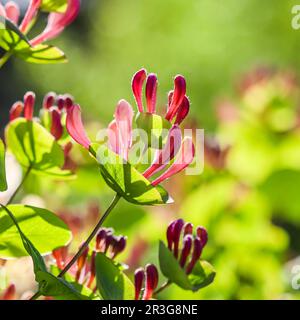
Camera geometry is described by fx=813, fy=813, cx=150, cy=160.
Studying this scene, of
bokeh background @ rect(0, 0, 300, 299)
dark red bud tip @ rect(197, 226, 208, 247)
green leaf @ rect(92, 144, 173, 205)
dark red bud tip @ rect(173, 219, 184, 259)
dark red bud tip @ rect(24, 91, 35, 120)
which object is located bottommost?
bokeh background @ rect(0, 0, 300, 299)

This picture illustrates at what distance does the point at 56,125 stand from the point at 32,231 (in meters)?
0.09

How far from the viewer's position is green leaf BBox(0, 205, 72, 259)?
0.55m

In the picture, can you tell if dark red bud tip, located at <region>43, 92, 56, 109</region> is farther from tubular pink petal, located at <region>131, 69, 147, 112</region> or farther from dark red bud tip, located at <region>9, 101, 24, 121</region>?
tubular pink petal, located at <region>131, 69, 147, 112</region>

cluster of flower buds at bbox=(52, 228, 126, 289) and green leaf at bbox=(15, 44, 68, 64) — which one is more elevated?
green leaf at bbox=(15, 44, 68, 64)

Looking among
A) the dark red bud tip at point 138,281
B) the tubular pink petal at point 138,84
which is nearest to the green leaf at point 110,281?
the dark red bud tip at point 138,281

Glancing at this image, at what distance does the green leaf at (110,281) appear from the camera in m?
0.55

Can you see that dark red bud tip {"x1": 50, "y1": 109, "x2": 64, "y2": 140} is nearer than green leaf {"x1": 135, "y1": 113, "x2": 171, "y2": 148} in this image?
No

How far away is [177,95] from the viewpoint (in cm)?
50

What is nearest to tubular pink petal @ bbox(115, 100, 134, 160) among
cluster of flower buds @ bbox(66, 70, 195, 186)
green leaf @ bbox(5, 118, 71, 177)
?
cluster of flower buds @ bbox(66, 70, 195, 186)

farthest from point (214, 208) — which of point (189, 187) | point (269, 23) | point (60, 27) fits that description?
point (269, 23)

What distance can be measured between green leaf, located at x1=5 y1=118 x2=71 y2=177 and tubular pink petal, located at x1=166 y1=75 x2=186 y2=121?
5.0 inches

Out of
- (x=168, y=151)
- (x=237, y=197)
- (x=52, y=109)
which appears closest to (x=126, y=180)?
(x=168, y=151)
